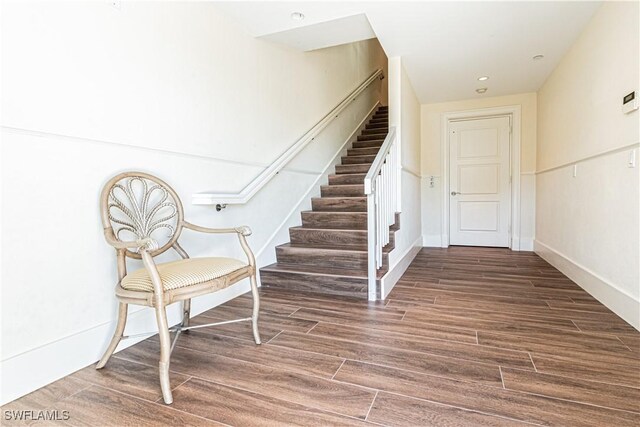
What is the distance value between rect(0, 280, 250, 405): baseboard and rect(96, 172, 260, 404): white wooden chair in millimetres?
106

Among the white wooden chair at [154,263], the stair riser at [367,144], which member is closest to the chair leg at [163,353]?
the white wooden chair at [154,263]

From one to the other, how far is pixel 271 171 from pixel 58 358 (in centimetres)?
183

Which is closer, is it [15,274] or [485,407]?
[485,407]

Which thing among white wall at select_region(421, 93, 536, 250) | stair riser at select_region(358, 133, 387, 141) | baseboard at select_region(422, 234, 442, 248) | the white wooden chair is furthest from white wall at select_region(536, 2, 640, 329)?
the white wooden chair

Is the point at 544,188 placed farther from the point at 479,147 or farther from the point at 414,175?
the point at 414,175

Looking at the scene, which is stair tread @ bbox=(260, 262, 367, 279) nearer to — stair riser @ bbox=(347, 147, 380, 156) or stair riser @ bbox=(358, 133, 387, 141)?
stair riser @ bbox=(347, 147, 380, 156)

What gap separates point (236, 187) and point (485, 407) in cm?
206

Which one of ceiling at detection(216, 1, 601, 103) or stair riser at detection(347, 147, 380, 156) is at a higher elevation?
ceiling at detection(216, 1, 601, 103)

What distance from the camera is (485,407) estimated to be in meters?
1.23

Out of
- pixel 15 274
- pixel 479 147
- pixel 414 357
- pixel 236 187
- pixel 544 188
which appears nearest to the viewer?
pixel 15 274

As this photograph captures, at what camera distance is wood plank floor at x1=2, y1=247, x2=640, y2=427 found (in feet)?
3.97

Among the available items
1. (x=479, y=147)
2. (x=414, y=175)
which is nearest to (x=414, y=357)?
(x=414, y=175)

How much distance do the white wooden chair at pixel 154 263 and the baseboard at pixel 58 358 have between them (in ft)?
0.35

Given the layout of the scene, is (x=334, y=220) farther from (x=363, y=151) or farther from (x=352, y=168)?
(x=363, y=151)
